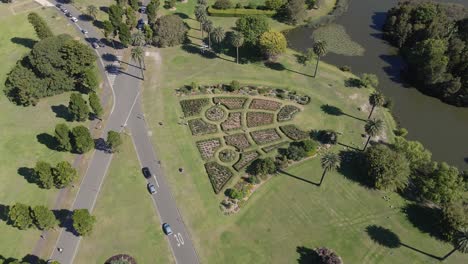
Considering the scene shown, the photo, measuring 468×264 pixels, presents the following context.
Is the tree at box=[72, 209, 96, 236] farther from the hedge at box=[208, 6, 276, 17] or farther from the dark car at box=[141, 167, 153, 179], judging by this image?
the hedge at box=[208, 6, 276, 17]

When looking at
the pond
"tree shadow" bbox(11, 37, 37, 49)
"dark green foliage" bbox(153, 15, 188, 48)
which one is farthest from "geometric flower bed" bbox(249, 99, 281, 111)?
"tree shadow" bbox(11, 37, 37, 49)

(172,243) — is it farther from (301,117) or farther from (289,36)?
(289,36)

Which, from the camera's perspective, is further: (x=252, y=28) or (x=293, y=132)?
(x=252, y=28)

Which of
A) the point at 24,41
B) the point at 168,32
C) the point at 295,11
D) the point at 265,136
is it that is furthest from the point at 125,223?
the point at 295,11

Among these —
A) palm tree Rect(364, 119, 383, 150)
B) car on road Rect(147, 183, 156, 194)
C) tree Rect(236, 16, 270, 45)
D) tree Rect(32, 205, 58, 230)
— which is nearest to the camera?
tree Rect(32, 205, 58, 230)

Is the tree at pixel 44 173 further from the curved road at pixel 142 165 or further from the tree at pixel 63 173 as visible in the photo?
the curved road at pixel 142 165

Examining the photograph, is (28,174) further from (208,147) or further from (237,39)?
(237,39)
